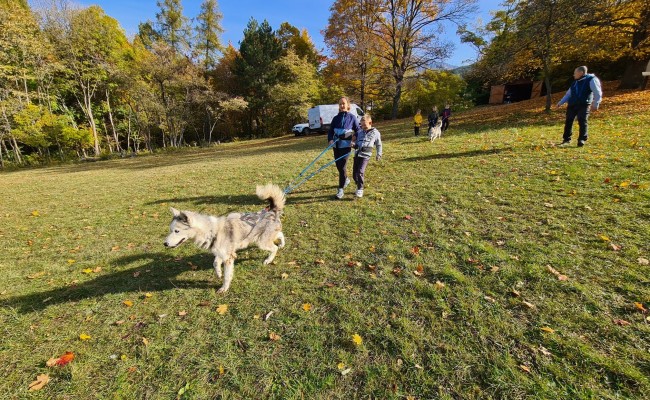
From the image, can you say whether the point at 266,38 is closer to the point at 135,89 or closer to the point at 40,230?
the point at 135,89

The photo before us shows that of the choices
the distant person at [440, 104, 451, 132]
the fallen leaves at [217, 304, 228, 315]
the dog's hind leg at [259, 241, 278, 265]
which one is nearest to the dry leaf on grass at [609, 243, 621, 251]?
the dog's hind leg at [259, 241, 278, 265]

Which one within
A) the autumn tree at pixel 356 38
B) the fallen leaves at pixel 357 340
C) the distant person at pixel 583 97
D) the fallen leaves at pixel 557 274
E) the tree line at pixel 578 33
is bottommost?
the fallen leaves at pixel 357 340

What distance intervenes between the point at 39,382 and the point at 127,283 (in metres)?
1.65

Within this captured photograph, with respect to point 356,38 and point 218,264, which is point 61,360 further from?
point 356,38

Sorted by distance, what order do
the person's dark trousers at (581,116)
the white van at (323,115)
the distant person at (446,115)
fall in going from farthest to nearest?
the white van at (323,115), the distant person at (446,115), the person's dark trousers at (581,116)

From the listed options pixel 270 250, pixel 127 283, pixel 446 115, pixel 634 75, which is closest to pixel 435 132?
pixel 446 115

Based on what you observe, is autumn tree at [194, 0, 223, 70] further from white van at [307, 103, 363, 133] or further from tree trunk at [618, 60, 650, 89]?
tree trunk at [618, 60, 650, 89]

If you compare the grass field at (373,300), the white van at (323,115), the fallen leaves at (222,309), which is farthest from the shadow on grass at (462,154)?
the white van at (323,115)

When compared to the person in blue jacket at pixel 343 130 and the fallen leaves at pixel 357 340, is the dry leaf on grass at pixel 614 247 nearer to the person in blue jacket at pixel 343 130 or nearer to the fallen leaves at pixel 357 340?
Answer: the fallen leaves at pixel 357 340

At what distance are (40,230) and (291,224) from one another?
243 inches

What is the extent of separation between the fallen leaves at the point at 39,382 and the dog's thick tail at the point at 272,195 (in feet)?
9.71

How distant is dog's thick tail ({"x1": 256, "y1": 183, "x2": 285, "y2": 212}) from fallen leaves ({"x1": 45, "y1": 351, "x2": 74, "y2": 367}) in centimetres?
277

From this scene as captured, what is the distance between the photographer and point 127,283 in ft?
13.8

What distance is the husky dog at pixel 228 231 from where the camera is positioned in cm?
346
